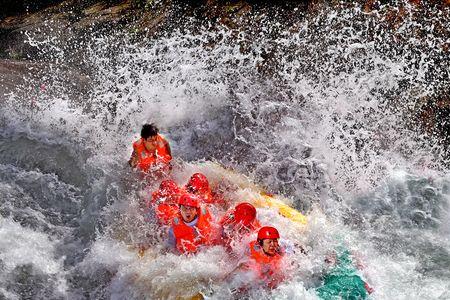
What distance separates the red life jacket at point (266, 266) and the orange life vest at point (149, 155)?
1.99 metres

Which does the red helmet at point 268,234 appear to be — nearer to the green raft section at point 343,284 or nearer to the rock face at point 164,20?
the green raft section at point 343,284

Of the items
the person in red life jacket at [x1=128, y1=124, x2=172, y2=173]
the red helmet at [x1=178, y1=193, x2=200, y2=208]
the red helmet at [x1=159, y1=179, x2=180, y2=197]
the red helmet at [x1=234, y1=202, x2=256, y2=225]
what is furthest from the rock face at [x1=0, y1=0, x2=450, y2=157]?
the red helmet at [x1=178, y1=193, x2=200, y2=208]

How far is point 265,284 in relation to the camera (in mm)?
4555

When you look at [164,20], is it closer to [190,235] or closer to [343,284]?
[190,235]

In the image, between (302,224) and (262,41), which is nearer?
(302,224)

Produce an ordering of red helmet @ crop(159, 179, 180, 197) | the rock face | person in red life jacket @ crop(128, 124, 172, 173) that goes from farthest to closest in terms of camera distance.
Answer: the rock face
person in red life jacket @ crop(128, 124, 172, 173)
red helmet @ crop(159, 179, 180, 197)

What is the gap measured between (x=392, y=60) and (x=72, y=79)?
5563 mm

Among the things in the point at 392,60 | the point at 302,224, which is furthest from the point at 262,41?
Result: the point at 302,224

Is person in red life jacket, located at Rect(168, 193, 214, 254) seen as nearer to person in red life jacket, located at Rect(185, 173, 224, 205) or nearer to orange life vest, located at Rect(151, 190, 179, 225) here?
orange life vest, located at Rect(151, 190, 179, 225)

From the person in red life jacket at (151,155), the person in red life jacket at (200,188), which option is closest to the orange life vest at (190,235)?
the person in red life jacket at (200,188)

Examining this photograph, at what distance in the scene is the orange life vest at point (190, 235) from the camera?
5.05 m

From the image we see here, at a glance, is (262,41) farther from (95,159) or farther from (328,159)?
(95,159)

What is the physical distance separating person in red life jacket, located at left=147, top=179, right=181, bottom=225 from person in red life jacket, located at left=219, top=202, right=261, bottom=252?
582 mm

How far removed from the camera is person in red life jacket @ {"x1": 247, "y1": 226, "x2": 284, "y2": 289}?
4477 mm
